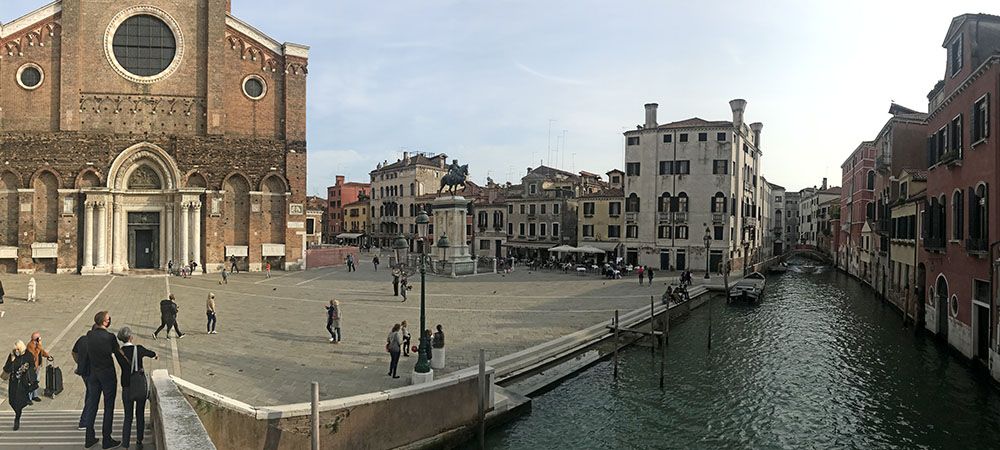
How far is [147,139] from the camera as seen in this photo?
36000mm

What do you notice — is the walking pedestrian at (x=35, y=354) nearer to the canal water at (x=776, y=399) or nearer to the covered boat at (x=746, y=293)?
the canal water at (x=776, y=399)

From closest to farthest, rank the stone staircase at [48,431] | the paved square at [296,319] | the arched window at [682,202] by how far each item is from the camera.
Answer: the stone staircase at [48,431]
the paved square at [296,319]
the arched window at [682,202]

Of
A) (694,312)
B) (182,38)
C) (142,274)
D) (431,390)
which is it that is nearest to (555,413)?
(431,390)

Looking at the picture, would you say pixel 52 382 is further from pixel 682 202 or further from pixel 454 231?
pixel 682 202

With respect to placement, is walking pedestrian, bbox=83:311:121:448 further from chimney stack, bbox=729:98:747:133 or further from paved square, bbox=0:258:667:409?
chimney stack, bbox=729:98:747:133

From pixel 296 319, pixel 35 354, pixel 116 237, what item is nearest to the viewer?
pixel 35 354

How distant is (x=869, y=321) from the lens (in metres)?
29.1

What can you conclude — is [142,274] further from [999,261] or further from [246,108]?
[999,261]

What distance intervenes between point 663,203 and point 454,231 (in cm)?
1917

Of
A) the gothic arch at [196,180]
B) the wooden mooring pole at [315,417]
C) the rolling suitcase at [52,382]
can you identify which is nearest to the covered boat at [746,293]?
the wooden mooring pole at [315,417]

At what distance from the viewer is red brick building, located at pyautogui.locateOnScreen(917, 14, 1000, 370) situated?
16828 millimetres

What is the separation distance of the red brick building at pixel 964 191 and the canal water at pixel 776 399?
5.04 feet

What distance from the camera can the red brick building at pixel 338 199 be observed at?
93500 millimetres

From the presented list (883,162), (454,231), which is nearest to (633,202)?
(454,231)
